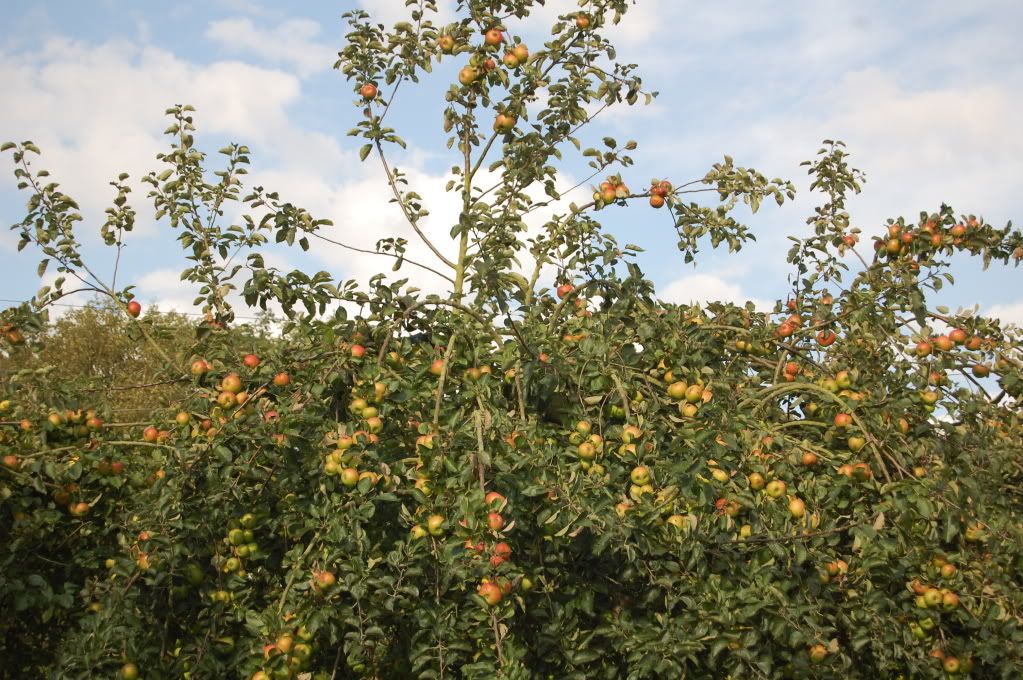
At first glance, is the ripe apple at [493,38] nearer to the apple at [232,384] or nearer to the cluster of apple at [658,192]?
the cluster of apple at [658,192]

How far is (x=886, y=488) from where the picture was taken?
10.4 ft

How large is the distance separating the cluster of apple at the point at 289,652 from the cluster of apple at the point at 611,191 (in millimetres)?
2192

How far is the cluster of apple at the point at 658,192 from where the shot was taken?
4.13 meters

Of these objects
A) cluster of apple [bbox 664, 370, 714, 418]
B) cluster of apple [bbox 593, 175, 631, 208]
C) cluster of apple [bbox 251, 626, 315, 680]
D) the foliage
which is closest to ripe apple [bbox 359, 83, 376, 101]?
the foliage

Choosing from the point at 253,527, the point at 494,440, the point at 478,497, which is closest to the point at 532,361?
the point at 494,440

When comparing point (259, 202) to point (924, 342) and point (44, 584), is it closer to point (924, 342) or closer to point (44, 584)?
point (44, 584)

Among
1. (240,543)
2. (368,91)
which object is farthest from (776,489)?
(368,91)

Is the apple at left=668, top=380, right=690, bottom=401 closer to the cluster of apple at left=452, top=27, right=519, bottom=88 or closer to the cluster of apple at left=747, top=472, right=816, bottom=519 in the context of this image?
the cluster of apple at left=747, top=472, right=816, bottom=519

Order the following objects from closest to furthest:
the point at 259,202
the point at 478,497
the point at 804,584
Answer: the point at 478,497, the point at 804,584, the point at 259,202

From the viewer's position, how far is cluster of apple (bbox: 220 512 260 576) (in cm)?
326

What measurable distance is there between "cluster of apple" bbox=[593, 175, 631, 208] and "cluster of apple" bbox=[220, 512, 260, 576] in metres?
1.97

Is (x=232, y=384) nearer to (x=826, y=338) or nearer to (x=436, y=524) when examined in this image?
(x=436, y=524)

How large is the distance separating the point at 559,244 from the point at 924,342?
167 cm

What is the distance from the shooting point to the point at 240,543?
3.32 m
